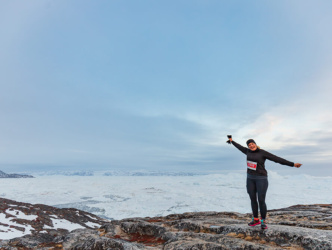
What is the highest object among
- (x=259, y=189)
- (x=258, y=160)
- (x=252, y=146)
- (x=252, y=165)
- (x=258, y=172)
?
(x=252, y=146)

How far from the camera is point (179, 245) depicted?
9.52 metres

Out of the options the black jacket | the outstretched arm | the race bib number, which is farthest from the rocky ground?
the outstretched arm

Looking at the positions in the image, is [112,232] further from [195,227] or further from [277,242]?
[277,242]

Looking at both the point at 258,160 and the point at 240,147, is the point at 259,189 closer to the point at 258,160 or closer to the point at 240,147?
the point at 258,160

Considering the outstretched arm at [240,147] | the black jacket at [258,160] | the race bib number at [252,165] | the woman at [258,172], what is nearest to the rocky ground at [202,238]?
the woman at [258,172]

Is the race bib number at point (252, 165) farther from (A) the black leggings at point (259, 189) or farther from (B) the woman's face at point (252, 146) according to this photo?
(B) the woman's face at point (252, 146)

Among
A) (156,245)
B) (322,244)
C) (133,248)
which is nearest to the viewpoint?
(322,244)

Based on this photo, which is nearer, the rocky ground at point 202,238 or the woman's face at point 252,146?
the rocky ground at point 202,238

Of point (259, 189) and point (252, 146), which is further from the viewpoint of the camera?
point (252, 146)

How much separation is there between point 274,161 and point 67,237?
45.4 feet

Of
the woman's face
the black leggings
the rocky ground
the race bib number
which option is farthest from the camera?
the woman's face

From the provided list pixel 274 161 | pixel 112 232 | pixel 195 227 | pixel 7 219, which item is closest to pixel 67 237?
pixel 112 232

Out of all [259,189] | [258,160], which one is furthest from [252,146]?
[259,189]

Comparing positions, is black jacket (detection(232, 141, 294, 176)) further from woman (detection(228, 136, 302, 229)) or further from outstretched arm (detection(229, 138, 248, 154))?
outstretched arm (detection(229, 138, 248, 154))
